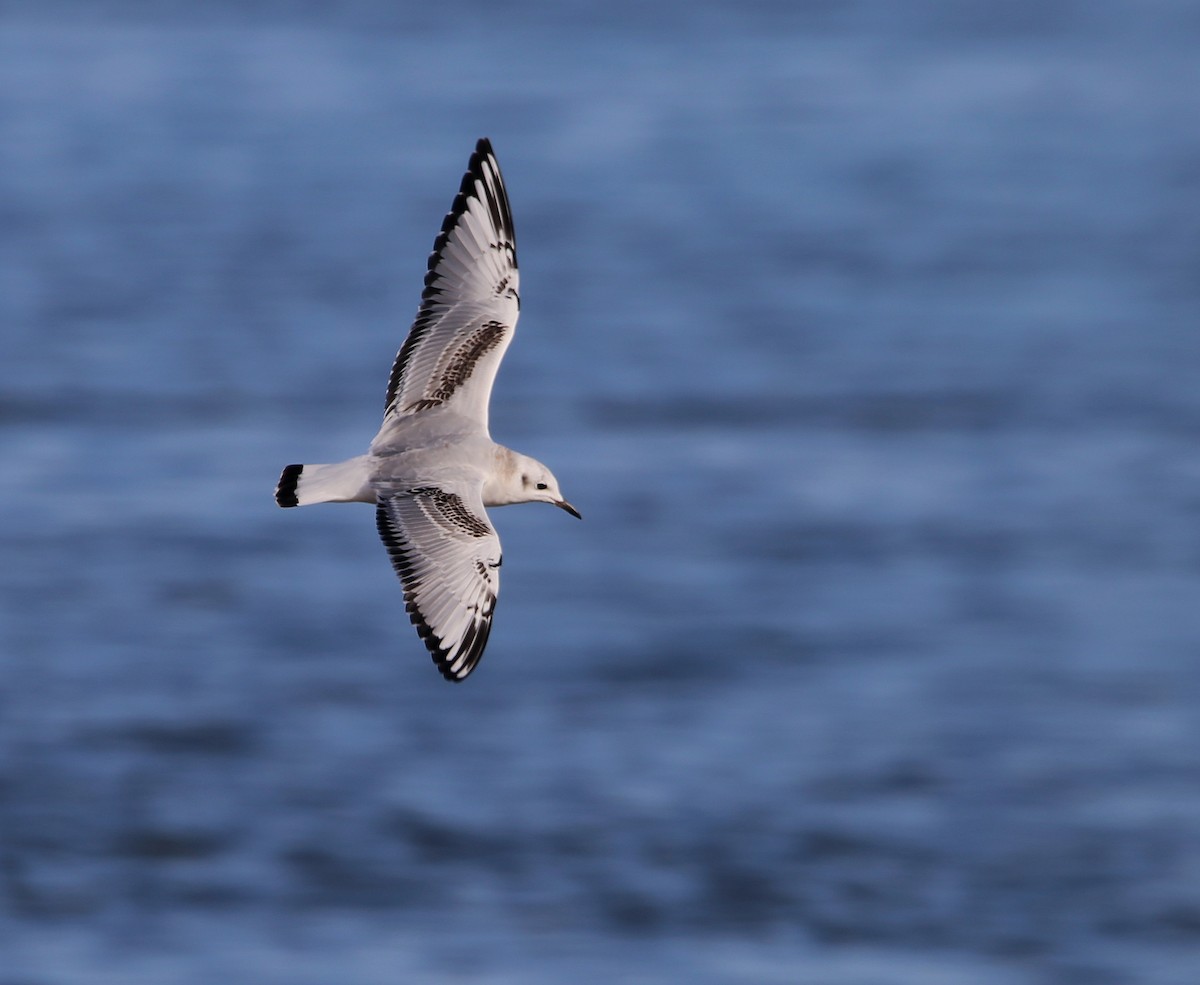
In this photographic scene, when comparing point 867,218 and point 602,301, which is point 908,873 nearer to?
point 602,301

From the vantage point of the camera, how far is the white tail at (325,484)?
738 centimetres

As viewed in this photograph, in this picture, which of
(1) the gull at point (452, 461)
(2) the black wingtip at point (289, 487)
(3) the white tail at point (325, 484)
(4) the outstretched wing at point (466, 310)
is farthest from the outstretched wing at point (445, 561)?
(4) the outstretched wing at point (466, 310)

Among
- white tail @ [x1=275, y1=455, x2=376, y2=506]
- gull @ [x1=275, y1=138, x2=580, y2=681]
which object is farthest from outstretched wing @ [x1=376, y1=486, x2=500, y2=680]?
white tail @ [x1=275, y1=455, x2=376, y2=506]

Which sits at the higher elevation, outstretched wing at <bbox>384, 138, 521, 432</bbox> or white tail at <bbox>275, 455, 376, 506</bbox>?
outstretched wing at <bbox>384, 138, 521, 432</bbox>

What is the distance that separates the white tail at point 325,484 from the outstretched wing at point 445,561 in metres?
0.10

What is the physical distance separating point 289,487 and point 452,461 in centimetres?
63

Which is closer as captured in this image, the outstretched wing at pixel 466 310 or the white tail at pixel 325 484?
the white tail at pixel 325 484

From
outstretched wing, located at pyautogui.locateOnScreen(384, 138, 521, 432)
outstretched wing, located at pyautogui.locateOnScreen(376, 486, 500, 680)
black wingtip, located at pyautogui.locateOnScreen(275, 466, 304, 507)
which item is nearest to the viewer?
black wingtip, located at pyautogui.locateOnScreen(275, 466, 304, 507)

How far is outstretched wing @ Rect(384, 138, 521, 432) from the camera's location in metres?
8.07

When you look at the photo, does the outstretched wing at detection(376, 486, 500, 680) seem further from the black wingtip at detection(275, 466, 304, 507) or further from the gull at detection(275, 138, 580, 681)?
the black wingtip at detection(275, 466, 304, 507)

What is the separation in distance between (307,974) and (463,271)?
366 inches

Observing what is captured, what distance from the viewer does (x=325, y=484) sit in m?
7.48

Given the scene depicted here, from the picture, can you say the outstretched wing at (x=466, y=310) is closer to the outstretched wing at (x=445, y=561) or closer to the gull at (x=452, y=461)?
the gull at (x=452, y=461)

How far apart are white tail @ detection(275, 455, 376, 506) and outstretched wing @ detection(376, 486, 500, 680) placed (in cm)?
10
